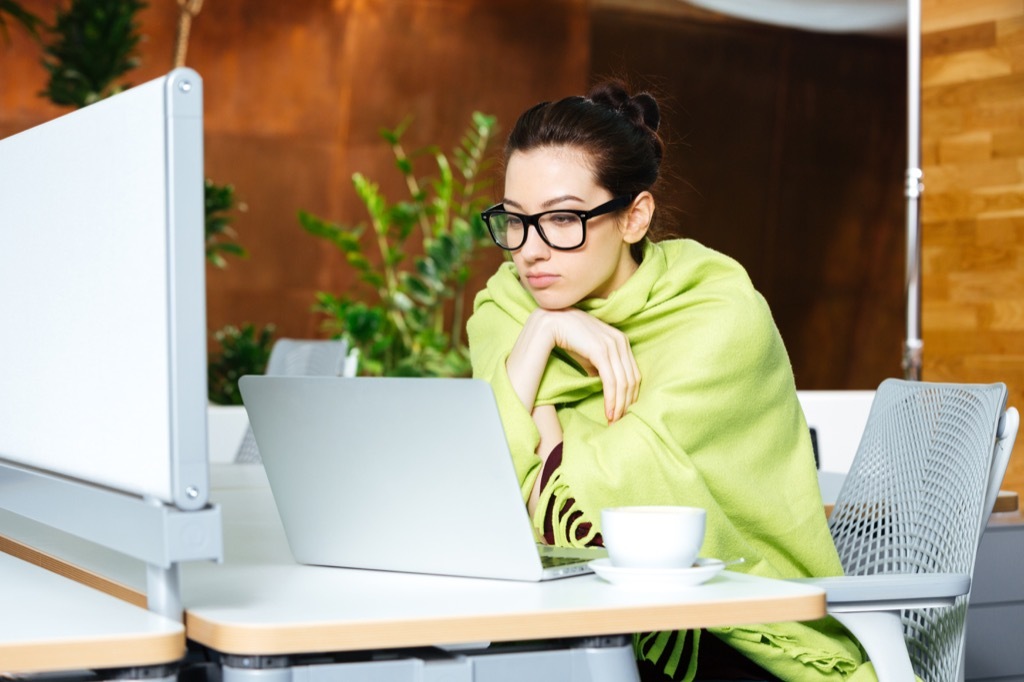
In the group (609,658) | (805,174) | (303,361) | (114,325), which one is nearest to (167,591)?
(114,325)

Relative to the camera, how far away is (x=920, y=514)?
4.99ft

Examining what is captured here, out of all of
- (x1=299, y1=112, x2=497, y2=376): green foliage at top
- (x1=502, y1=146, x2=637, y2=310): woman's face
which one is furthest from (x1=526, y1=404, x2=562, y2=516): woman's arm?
(x1=299, y1=112, x2=497, y2=376): green foliage at top

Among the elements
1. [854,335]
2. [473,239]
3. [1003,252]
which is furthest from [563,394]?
[854,335]

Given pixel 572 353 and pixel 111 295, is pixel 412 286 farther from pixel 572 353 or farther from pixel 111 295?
pixel 111 295

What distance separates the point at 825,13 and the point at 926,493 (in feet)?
14.4

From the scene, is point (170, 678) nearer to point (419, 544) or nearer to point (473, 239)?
point (419, 544)

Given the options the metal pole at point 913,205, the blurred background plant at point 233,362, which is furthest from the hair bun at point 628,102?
the blurred background plant at point 233,362

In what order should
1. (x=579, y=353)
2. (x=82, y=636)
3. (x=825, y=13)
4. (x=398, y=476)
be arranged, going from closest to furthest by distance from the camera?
(x=82, y=636), (x=398, y=476), (x=579, y=353), (x=825, y=13)

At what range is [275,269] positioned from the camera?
6320mm

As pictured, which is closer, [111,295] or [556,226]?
[111,295]

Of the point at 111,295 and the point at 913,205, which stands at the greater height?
the point at 913,205

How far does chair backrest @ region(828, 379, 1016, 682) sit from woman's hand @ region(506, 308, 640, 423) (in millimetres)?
331

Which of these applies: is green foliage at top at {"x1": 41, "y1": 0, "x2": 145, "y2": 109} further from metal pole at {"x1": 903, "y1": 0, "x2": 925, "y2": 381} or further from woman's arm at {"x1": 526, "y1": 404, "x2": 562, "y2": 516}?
woman's arm at {"x1": 526, "y1": 404, "x2": 562, "y2": 516}

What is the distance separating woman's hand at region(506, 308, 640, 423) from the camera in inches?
60.5
